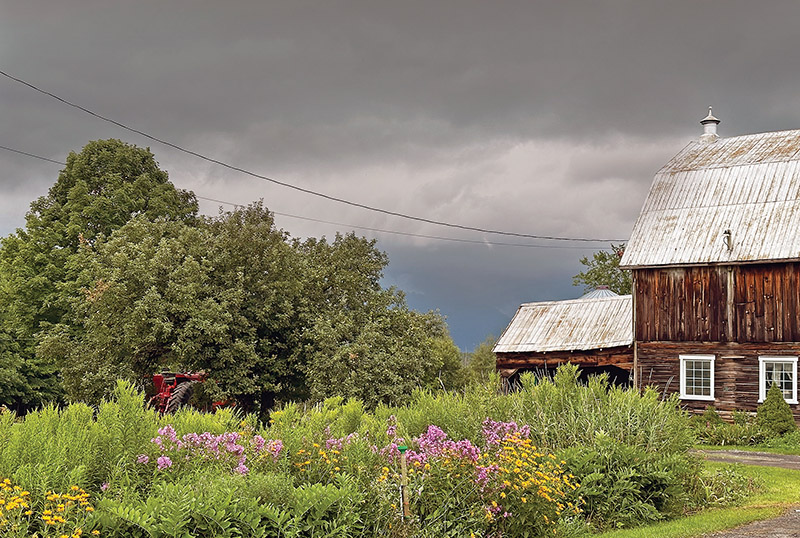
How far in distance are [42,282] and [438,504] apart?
96.5 ft

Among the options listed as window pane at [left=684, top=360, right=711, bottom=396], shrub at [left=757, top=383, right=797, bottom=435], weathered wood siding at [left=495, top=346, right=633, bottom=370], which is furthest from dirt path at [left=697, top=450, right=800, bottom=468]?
weathered wood siding at [left=495, top=346, right=633, bottom=370]

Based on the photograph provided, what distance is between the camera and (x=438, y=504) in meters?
8.48

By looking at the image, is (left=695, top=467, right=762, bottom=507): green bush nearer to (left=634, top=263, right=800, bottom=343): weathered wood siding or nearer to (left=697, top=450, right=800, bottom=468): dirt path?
(left=697, top=450, right=800, bottom=468): dirt path

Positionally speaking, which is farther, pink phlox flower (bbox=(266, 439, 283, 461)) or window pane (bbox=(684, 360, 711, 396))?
window pane (bbox=(684, 360, 711, 396))

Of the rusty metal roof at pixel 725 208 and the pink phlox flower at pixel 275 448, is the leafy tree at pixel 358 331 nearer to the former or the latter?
the rusty metal roof at pixel 725 208

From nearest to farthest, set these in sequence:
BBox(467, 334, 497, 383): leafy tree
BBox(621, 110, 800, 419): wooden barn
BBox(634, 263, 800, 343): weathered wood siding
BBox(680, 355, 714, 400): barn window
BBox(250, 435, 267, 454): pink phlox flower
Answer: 1. BBox(250, 435, 267, 454): pink phlox flower
2. BBox(634, 263, 800, 343): weathered wood siding
3. BBox(621, 110, 800, 419): wooden barn
4. BBox(680, 355, 714, 400): barn window
5. BBox(467, 334, 497, 383): leafy tree

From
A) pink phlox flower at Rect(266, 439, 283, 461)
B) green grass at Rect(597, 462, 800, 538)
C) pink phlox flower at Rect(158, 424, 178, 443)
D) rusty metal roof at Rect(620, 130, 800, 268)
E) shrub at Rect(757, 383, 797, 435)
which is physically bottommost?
green grass at Rect(597, 462, 800, 538)

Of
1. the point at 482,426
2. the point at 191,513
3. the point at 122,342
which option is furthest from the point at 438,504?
the point at 122,342

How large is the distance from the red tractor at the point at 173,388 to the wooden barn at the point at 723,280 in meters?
14.6

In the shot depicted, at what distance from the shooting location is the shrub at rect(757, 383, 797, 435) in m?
23.2

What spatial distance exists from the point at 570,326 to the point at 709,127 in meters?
9.70

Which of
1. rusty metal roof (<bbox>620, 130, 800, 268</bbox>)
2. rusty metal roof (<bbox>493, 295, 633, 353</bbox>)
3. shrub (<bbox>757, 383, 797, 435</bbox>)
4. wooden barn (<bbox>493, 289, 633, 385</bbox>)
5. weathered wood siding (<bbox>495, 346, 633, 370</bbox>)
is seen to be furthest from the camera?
rusty metal roof (<bbox>493, 295, 633, 353</bbox>)

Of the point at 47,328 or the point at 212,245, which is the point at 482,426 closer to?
the point at 212,245

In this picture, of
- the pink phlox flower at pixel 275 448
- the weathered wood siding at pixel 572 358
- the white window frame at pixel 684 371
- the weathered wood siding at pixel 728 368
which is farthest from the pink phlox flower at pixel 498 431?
the weathered wood siding at pixel 572 358
